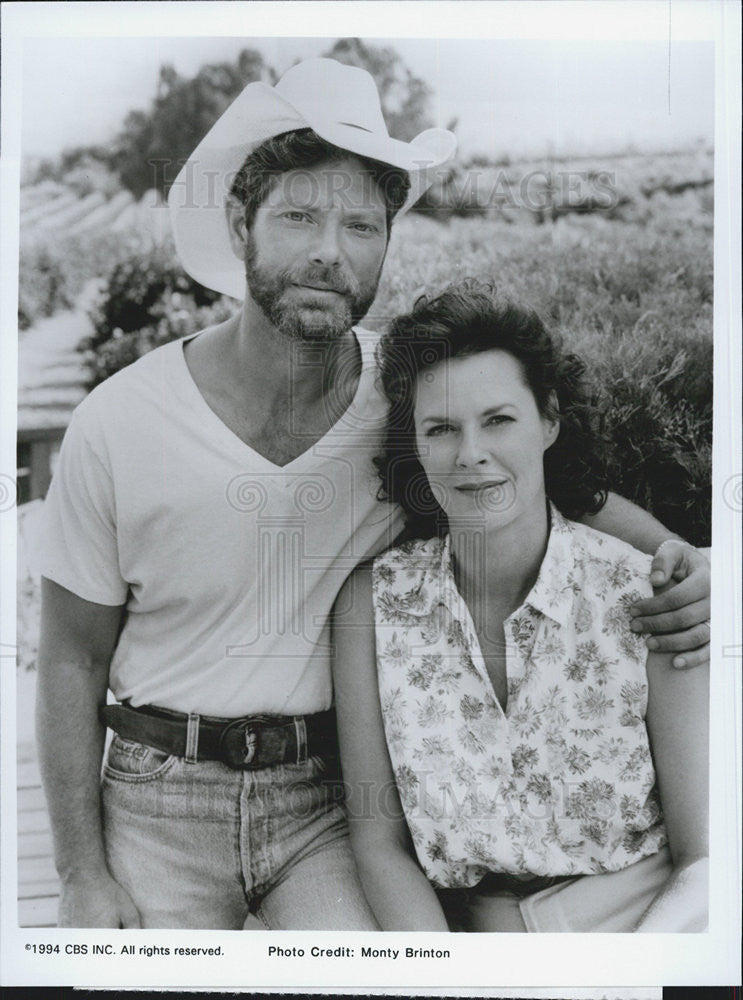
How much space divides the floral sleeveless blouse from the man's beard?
62 cm

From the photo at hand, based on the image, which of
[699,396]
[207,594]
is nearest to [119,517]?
[207,594]

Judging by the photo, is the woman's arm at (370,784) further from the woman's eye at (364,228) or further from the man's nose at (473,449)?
the woman's eye at (364,228)

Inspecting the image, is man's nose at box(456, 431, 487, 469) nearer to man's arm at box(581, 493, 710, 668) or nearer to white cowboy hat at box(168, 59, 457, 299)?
man's arm at box(581, 493, 710, 668)

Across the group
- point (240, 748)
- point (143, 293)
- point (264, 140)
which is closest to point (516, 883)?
point (240, 748)

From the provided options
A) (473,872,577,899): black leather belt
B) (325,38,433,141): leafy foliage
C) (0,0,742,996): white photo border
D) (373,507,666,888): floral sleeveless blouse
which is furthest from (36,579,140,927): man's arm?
(325,38,433,141): leafy foliage

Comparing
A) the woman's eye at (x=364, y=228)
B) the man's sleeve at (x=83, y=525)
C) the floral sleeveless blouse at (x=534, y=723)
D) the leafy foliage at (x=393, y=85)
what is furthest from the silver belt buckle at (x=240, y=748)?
the leafy foliage at (x=393, y=85)

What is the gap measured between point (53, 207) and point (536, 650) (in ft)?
5.55

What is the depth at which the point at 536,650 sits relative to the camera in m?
2.31

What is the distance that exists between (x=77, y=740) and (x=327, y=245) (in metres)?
1.42

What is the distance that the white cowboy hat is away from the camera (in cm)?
234

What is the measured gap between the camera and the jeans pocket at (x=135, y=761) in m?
2.36

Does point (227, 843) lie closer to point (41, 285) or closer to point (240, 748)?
point (240, 748)

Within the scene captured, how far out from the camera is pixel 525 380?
225 centimetres

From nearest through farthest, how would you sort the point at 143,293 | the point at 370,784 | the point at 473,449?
1. the point at 473,449
2. the point at 370,784
3. the point at 143,293
